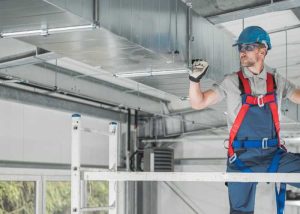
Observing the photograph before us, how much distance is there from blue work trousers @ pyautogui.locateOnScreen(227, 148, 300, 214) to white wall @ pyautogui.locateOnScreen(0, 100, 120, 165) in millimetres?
4437

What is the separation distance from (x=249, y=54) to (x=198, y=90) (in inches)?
14.6

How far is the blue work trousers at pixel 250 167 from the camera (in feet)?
9.16

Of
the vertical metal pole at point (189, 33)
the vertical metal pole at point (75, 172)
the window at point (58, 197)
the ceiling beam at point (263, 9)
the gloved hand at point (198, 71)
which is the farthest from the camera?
the window at point (58, 197)

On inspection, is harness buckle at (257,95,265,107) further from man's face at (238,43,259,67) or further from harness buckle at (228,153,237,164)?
harness buckle at (228,153,237,164)

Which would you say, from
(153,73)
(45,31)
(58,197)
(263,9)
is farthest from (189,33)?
(58,197)

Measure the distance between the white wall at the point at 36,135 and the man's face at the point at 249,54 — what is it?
4.46 metres

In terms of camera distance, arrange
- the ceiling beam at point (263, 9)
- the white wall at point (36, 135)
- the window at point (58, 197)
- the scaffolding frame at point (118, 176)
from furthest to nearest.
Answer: the window at point (58, 197), the white wall at point (36, 135), the ceiling beam at point (263, 9), the scaffolding frame at point (118, 176)

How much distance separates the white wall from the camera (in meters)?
6.75

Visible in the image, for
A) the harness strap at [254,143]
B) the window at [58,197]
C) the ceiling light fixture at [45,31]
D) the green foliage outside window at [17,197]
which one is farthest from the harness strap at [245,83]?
the window at [58,197]

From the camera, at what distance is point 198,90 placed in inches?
108

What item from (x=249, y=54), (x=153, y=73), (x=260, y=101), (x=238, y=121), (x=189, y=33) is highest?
(x=189, y=33)

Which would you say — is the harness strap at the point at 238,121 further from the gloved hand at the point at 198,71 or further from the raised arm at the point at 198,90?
the gloved hand at the point at 198,71

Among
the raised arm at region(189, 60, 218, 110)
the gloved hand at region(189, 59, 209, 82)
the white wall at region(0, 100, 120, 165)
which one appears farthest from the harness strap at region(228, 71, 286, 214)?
the white wall at region(0, 100, 120, 165)

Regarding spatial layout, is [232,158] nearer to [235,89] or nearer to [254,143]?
[254,143]
